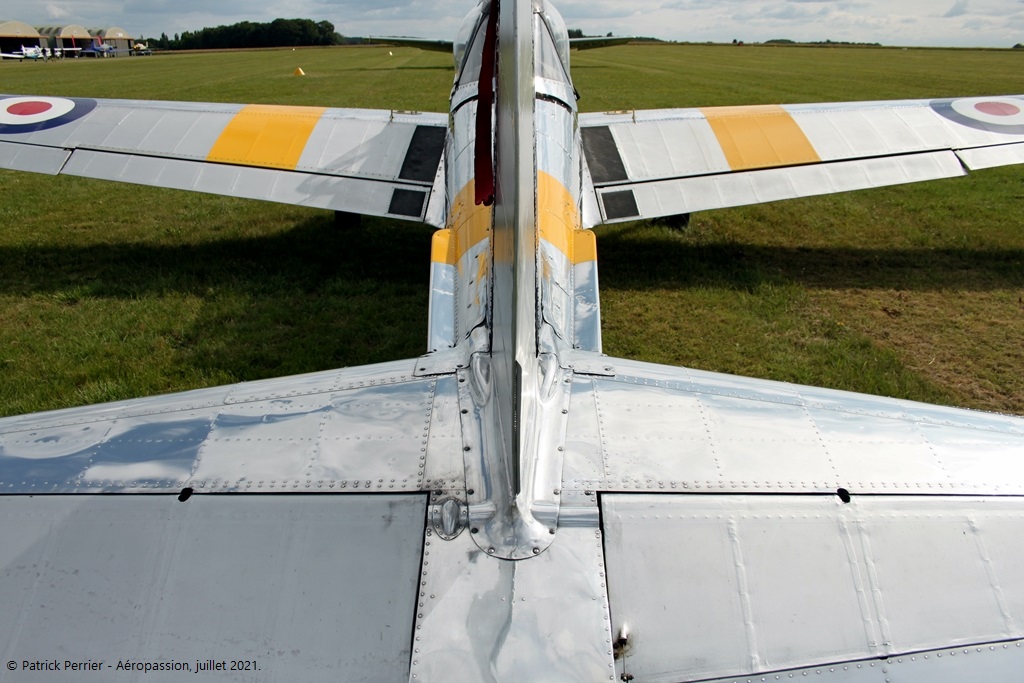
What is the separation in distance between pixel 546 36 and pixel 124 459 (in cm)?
605

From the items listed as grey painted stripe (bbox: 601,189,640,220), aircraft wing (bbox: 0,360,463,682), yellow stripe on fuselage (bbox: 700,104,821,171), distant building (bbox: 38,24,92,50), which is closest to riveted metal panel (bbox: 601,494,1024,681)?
aircraft wing (bbox: 0,360,463,682)

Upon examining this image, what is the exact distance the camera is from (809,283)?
25.6 feet

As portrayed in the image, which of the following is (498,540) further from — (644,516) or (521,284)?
(521,284)

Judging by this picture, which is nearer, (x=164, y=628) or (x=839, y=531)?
(x=164, y=628)

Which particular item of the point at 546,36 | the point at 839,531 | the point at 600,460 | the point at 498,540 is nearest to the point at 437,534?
the point at 498,540

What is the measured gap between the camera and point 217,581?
2154mm

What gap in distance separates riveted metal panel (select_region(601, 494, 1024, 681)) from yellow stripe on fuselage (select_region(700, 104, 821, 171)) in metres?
6.22

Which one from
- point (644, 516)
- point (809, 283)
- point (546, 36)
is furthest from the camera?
point (809, 283)

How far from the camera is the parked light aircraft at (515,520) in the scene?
80.1 inches

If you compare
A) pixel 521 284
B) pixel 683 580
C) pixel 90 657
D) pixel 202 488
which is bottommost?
pixel 90 657

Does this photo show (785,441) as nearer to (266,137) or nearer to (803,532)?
(803,532)

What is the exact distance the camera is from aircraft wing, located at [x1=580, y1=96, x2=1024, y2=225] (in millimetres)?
7594

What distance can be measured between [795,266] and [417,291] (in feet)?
15.3

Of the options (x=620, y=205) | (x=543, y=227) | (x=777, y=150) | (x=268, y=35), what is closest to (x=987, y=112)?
(x=777, y=150)
